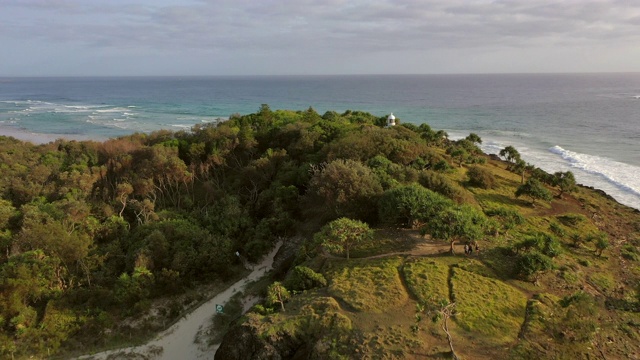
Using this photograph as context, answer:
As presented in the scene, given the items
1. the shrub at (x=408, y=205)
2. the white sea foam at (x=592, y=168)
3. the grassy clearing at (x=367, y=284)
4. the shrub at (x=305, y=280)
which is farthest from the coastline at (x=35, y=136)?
the white sea foam at (x=592, y=168)

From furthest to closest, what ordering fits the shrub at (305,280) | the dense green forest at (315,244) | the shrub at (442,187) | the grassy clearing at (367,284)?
the shrub at (442,187) → the shrub at (305,280) → the grassy clearing at (367,284) → the dense green forest at (315,244)

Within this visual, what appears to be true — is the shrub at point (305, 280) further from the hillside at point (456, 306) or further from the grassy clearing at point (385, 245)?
the grassy clearing at point (385, 245)

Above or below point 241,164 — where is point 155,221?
below

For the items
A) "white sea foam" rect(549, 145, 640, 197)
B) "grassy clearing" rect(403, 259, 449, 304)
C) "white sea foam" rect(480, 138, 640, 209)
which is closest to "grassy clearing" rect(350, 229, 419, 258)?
"grassy clearing" rect(403, 259, 449, 304)

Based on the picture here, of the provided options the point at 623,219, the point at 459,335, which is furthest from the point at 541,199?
the point at 459,335

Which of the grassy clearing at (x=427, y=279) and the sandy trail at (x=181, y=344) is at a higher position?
the grassy clearing at (x=427, y=279)

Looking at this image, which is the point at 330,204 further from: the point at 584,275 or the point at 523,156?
the point at 523,156

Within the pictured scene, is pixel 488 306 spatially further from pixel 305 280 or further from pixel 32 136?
pixel 32 136

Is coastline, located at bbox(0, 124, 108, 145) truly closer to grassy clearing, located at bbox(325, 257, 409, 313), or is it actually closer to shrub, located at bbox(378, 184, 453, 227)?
shrub, located at bbox(378, 184, 453, 227)
